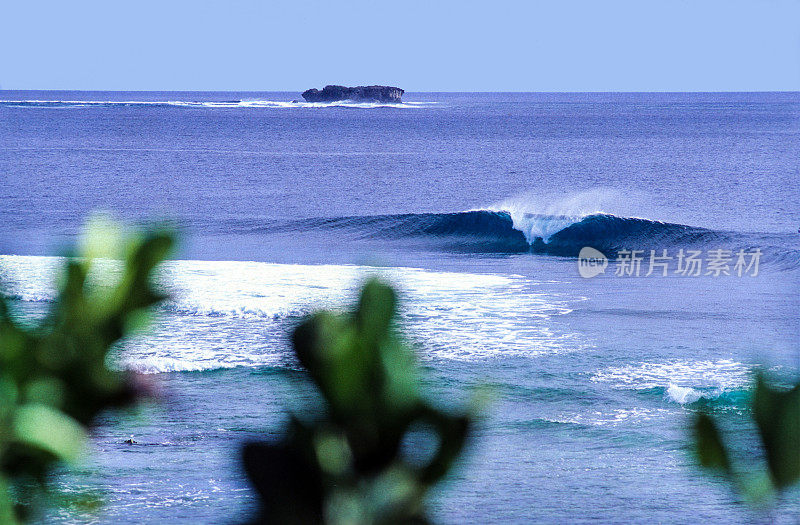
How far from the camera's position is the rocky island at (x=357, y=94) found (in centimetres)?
16638

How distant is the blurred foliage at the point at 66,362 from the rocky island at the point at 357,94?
16710 centimetres

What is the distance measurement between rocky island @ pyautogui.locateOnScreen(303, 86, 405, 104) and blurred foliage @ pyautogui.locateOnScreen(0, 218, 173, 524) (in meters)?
167

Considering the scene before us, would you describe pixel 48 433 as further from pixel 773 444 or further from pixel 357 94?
pixel 357 94

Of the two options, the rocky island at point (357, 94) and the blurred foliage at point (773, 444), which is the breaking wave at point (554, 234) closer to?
the blurred foliage at point (773, 444)

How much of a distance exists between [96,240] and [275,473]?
0.80 ft

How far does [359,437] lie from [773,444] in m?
0.44

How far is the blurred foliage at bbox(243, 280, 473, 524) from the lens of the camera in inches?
31.7

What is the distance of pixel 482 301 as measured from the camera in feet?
60.4

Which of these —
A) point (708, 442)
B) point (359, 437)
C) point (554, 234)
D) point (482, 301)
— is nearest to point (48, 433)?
point (359, 437)

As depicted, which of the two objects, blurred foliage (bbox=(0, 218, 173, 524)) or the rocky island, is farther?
the rocky island

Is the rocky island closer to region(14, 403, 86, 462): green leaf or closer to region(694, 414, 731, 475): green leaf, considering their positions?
region(694, 414, 731, 475): green leaf

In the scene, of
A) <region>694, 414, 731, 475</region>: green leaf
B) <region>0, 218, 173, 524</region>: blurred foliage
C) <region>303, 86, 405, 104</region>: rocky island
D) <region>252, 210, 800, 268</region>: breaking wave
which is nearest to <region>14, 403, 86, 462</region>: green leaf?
<region>0, 218, 173, 524</region>: blurred foliage

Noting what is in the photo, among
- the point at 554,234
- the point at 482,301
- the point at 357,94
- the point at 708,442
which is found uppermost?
the point at 708,442

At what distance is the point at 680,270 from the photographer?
24.2m
